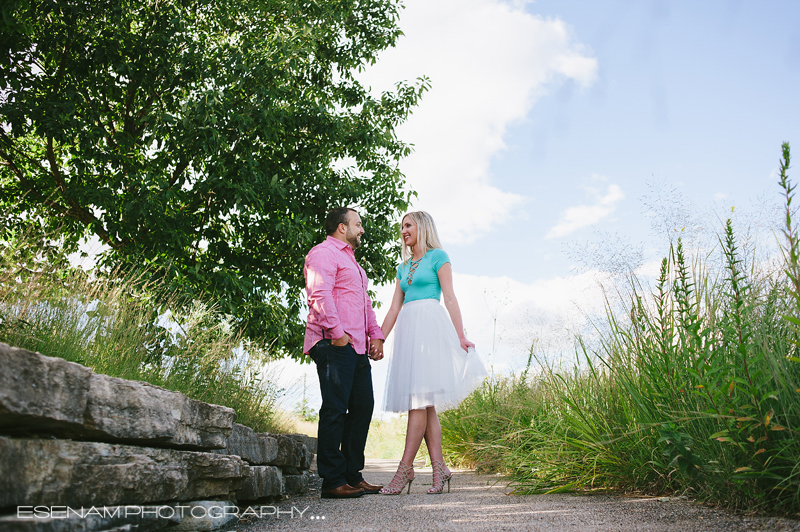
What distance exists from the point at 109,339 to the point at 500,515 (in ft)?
8.37

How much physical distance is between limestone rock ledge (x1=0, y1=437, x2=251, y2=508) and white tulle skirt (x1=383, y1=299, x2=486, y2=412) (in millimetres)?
1607

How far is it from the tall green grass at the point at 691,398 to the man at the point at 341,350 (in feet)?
3.78

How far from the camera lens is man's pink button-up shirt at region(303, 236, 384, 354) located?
148 inches

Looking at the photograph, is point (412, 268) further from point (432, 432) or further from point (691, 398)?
point (691, 398)

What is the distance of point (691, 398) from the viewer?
2.60 metres

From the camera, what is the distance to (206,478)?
2607 millimetres

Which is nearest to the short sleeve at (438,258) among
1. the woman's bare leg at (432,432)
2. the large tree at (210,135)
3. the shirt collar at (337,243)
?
the shirt collar at (337,243)

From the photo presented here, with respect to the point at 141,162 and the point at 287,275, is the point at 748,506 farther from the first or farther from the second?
the point at 141,162

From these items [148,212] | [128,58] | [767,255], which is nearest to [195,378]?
[148,212]

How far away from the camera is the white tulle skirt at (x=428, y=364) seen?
156 inches

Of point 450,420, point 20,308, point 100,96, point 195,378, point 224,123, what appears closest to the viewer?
point 20,308

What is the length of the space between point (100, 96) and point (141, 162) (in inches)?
70.0

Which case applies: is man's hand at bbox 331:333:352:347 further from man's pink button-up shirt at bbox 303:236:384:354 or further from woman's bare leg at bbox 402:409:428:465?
woman's bare leg at bbox 402:409:428:465

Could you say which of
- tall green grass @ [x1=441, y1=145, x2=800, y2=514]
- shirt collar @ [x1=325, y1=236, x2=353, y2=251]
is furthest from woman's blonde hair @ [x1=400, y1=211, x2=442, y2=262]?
tall green grass @ [x1=441, y1=145, x2=800, y2=514]
